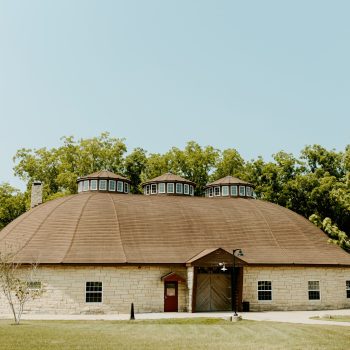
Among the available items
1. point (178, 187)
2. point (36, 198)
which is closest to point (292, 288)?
point (178, 187)

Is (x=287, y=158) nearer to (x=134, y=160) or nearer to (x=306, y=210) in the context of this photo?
(x=306, y=210)

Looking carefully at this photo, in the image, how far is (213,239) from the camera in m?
34.9

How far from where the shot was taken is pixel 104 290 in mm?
30578

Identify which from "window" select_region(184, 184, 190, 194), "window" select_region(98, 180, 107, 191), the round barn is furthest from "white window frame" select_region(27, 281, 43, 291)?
"window" select_region(184, 184, 190, 194)

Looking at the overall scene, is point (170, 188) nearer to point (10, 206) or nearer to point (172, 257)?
point (172, 257)

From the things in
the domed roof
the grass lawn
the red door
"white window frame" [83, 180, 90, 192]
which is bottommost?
the grass lawn

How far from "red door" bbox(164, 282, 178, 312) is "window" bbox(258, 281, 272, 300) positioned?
18.3ft

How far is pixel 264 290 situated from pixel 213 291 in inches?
131

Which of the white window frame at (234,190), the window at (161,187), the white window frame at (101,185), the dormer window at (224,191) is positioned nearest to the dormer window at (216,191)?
the dormer window at (224,191)

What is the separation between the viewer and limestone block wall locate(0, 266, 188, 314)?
3008 centimetres

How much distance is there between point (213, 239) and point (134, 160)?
30.0 metres

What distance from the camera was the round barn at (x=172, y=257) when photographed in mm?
30578

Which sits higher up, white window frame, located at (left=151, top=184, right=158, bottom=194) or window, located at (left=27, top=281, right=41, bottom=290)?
white window frame, located at (left=151, top=184, right=158, bottom=194)

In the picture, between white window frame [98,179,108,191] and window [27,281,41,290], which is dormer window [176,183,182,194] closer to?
white window frame [98,179,108,191]
